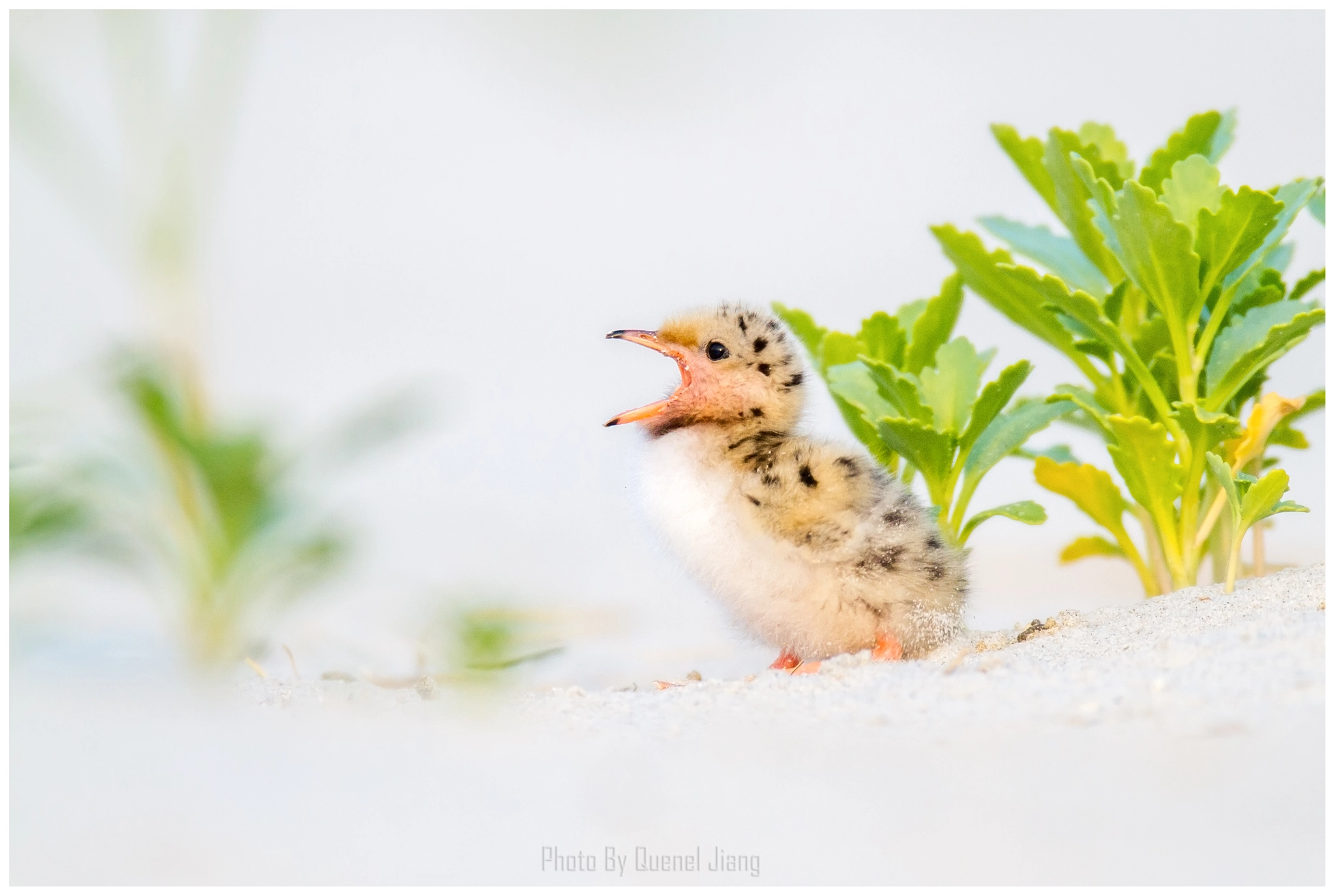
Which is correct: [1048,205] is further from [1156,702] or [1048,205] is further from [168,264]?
[168,264]

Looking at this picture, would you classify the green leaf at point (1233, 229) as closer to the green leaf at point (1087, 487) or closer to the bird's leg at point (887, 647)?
the green leaf at point (1087, 487)

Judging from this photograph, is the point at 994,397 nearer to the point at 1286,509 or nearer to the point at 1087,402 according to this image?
the point at 1087,402

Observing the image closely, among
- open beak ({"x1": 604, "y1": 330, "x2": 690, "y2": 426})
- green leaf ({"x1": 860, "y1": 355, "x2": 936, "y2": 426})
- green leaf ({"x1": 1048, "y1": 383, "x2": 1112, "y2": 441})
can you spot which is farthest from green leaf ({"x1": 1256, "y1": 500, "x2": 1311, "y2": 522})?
open beak ({"x1": 604, "y1": 330, "x2": 690, "y2": 426})

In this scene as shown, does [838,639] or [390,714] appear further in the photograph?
[838,639]

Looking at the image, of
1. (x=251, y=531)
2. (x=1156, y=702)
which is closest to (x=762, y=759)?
(x=1156, y=702)

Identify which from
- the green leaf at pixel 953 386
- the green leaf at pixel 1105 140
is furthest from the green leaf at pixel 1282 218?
the green leaf at pixel 953 386

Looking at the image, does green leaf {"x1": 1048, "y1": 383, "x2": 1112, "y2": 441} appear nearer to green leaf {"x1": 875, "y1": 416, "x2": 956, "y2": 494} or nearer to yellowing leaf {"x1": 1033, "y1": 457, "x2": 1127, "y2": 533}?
yellowing leaf {"x1": 1033, "y1": 457, "x2": 1127, "y2": 533}
